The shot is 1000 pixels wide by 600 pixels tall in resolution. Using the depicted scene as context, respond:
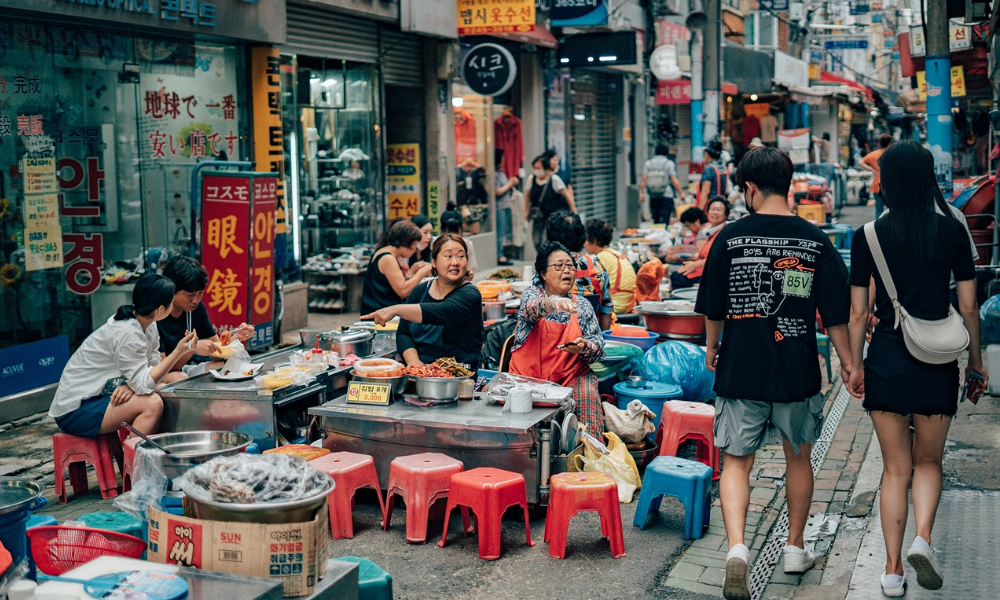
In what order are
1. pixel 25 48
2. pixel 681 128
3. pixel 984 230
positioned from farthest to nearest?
pixel 681 128, pixel 984 230, pixel 25 48

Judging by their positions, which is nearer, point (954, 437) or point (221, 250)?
point (954, 437)

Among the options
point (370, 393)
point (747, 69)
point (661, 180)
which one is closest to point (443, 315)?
point (370, 393)

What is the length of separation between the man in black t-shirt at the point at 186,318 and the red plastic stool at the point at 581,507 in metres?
2.63

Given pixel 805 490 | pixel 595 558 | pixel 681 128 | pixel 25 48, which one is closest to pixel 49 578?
pixel 595 558

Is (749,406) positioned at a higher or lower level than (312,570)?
higher

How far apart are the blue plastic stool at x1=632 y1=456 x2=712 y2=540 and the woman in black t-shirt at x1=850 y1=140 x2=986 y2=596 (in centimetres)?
119

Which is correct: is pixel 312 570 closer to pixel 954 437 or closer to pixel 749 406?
pixel 749 406

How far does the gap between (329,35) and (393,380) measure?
7.85 m

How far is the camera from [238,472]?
3.93m

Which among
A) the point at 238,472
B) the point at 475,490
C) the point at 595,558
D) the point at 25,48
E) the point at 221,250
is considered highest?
the point at 25,48

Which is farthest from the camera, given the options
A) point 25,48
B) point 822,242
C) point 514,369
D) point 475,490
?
point 25,48

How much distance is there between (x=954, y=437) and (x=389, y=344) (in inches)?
169

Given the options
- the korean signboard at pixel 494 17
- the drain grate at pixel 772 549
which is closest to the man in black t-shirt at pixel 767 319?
the drain grate at pixel 772 549

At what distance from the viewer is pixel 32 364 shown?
28.7 feet
